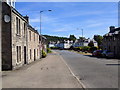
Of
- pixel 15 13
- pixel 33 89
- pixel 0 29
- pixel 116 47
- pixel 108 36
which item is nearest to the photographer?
pixel 33 89

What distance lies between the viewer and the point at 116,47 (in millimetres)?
46656

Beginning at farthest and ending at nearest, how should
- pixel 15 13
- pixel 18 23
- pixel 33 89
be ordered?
pixel 18 23
pixel 15 13
pixel 33 89

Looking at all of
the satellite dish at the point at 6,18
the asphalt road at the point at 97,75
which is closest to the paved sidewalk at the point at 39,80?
the asphalt road at the point at 97,75

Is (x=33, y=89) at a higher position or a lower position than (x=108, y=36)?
lower

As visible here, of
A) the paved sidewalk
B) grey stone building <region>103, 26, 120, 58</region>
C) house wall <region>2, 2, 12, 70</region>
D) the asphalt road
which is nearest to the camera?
the paved sidewalk

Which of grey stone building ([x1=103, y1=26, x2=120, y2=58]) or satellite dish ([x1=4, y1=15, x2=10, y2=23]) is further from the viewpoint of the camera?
grey stone building ([x1=103, y1=26, x2=120, y2=58])

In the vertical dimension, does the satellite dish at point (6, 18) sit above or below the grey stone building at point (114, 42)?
above

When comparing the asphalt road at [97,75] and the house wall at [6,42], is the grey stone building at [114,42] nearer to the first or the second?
the asphalt road at [97,75]

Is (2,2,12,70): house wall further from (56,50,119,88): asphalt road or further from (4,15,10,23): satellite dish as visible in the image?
(56,50,119,88): asphalt road

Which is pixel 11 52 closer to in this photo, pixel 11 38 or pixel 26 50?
pixel 11 38

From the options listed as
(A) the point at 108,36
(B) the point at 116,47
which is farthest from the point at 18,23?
(A) the point at 108,36

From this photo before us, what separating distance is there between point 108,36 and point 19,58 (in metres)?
36.3

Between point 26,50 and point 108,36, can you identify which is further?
point 108,36

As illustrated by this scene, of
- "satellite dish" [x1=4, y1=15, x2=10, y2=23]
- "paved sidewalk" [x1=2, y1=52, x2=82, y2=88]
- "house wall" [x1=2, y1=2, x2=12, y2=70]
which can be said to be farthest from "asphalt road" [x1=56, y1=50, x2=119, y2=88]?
"satellite dish" [x1=4, y1=15, x2=10, y2=23]
